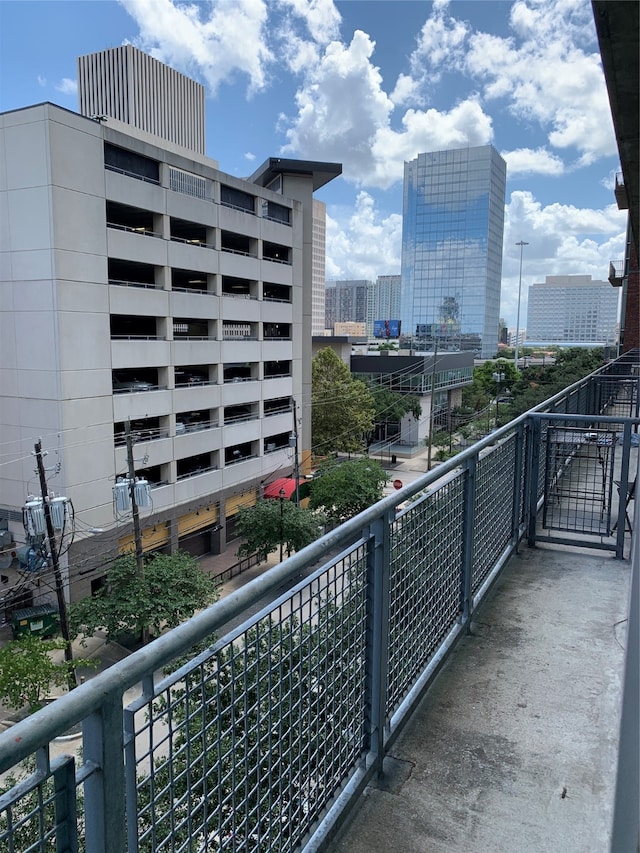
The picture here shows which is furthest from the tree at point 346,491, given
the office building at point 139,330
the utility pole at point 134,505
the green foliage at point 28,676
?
the green foliage at point 28,676

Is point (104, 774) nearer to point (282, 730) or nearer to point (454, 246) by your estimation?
point (282, 730)

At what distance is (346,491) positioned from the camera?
26.0 m

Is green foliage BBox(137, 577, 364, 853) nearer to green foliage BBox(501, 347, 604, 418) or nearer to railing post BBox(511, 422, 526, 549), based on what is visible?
railing post BBox(511, 422, 526, 549)

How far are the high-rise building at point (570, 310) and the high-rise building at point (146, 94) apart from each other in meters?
123

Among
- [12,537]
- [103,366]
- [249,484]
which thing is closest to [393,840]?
[103,366]

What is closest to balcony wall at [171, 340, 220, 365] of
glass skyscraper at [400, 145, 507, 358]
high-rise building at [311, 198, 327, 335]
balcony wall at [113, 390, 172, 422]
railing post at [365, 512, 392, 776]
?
balcony wall at [113, 390, 172, 422]

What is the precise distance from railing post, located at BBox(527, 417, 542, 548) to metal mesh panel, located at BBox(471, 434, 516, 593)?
1.44 feet

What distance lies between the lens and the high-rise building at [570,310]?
562 feet

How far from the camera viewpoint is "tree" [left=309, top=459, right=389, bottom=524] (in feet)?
85.3

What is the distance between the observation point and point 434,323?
131 meters

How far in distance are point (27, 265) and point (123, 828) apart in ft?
71.1

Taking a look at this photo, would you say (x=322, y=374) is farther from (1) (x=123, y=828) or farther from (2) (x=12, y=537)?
(1) (x=123, y=828)

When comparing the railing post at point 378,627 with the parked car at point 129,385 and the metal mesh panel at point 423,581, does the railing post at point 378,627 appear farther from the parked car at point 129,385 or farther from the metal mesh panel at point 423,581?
the parked car at point 129,385

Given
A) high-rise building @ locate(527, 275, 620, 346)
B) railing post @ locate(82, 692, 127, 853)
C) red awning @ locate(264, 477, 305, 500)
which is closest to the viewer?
railing post @ locate(82, 692, 127, 853)
